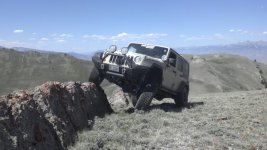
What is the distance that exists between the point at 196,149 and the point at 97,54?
7.61 metres

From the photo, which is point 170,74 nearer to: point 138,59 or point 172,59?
point 172,59

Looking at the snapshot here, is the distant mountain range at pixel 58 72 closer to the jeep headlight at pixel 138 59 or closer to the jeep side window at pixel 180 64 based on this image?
the jeep side window at pixel 180 64

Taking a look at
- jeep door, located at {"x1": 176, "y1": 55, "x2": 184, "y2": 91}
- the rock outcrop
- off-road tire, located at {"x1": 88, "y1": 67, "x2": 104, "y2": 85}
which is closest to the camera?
the rock outcrop

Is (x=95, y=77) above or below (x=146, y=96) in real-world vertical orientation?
above

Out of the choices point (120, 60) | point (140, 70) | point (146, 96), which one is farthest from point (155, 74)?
point (120, 60)

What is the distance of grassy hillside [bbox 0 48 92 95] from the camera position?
16562cm

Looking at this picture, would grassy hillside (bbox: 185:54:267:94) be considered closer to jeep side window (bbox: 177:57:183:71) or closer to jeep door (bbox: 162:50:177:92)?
jeep side window (bbox: 177:57:183:71)

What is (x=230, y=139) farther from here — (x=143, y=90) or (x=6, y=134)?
(x=6, y=134)

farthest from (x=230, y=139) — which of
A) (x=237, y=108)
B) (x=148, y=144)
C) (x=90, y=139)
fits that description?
(x=237, y=108)

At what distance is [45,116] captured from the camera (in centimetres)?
942

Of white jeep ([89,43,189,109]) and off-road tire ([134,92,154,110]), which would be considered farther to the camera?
white jeep ([89,43,189,109])

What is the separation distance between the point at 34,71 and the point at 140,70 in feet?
560

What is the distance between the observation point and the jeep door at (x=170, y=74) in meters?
17.3

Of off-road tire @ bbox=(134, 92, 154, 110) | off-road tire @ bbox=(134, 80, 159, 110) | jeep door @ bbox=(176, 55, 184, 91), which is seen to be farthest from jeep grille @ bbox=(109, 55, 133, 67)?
jeep door @ bbox=(176, 55, 184, 91)
